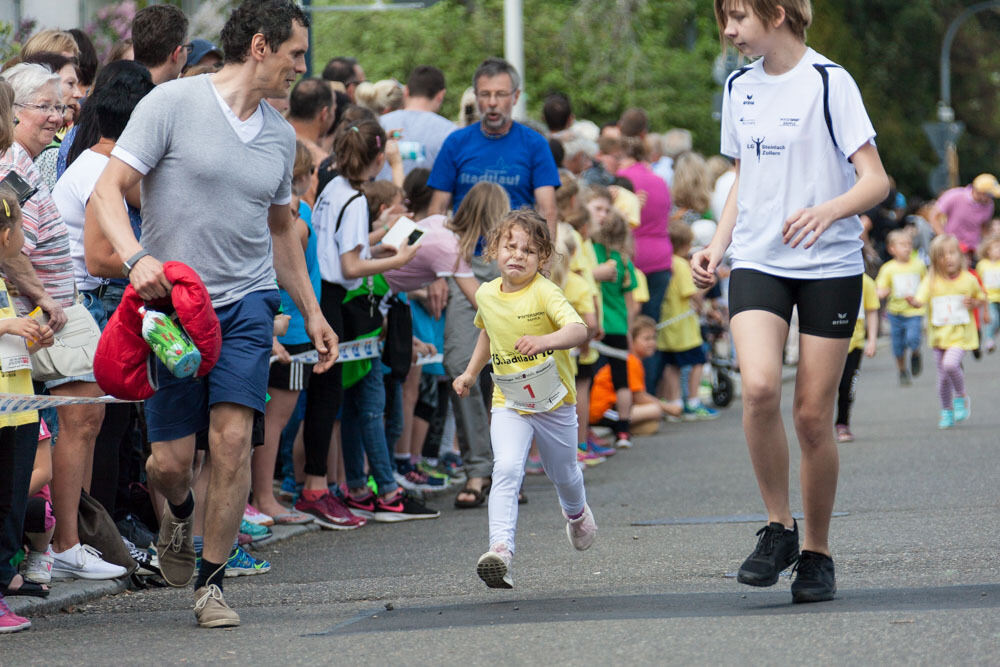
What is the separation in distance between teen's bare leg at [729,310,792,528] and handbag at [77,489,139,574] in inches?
108

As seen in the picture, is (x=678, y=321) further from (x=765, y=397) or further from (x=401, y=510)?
(x=765, y=397)

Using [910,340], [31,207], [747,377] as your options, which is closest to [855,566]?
[747,377]

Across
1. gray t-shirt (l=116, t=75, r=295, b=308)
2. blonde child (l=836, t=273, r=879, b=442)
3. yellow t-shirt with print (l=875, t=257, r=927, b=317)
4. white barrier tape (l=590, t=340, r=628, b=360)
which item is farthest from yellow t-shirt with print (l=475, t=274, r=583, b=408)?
yellow t-shirt with print (l=875, t=257, r=927, b=317)

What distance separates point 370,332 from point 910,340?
9.85 m

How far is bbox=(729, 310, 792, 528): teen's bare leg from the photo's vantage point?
582cm

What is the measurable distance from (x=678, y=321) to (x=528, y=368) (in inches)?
312

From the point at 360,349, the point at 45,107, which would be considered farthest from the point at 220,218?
the point at 360,349

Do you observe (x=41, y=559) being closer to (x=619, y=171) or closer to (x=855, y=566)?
(x=855, y=566)

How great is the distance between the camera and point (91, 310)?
7.24 metres

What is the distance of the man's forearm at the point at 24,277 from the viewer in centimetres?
622

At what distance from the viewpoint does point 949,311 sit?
47.3 feet

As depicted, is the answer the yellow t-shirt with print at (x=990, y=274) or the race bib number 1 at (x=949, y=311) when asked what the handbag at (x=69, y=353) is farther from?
the yellow t-shirt with print at (x=990, y=274)

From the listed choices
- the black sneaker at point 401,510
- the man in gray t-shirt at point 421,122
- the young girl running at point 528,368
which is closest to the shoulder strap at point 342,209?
the black sneaker at point 401,510

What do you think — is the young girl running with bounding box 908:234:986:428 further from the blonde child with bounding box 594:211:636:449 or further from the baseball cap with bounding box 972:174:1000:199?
the baseball cap with bounding box 972:174:1000:199
